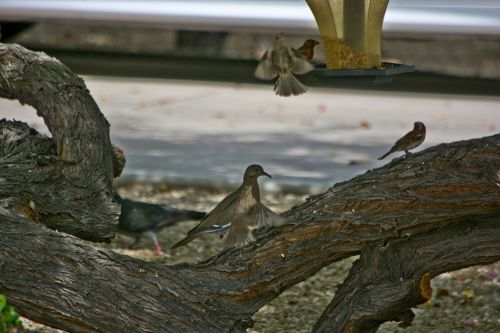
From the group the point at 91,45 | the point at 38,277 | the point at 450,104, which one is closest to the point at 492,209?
the point at 38,277

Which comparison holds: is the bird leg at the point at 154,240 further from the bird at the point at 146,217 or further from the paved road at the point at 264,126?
the paved road at the point at 264,126

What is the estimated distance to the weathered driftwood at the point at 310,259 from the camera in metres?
4.34

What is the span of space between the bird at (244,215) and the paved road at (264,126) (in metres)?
3.65

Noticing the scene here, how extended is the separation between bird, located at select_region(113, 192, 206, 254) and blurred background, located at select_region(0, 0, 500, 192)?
5.97 ft

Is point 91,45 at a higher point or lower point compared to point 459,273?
higher

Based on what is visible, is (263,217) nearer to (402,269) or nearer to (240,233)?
(240,233)

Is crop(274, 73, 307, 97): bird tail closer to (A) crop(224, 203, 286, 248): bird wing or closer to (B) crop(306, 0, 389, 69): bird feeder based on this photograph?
(B) crop(306, 0, 389, 69): bird feeder

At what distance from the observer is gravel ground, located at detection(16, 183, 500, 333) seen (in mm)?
5812

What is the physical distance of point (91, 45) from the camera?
16000 mm

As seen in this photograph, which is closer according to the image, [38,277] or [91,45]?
[38,277]

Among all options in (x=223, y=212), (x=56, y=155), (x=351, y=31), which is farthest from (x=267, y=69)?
(x=56, y=155)

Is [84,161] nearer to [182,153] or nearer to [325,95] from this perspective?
[182,153]

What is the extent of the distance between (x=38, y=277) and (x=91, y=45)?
1199 cm

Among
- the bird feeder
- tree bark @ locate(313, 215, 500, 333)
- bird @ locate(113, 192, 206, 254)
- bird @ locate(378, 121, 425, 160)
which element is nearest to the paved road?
bird @ locate(113, 192, 206, 254)
